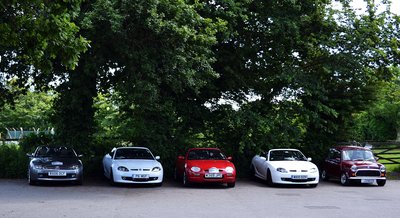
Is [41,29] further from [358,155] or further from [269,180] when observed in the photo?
[358,155]

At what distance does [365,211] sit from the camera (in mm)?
12062

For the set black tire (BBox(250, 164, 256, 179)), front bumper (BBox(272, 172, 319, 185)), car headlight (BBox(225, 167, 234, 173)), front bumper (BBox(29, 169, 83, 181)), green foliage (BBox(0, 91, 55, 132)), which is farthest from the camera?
green foliage (BBox(0, 91, 55, 132))

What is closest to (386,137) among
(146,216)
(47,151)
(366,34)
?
(366,34)

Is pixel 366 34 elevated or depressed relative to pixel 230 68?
elevated

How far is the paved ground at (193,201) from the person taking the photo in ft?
37.7

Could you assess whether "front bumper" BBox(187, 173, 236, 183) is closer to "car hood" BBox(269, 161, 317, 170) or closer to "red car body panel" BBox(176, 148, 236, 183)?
"red car body panel" BBox(176, 148, 236, 183)

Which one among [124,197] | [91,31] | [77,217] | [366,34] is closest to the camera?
[77,217]

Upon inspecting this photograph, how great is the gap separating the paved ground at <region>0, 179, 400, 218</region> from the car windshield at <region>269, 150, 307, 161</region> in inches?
54.1

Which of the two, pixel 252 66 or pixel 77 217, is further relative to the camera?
pixel 252 66

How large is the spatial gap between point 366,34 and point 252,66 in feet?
17.6

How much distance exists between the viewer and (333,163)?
20766 mm

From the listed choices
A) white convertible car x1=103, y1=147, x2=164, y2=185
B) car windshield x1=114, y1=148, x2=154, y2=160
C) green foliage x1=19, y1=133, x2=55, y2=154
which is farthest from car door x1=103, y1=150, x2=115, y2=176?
green foliage x1=19, y1=133, x2=55, y2=154

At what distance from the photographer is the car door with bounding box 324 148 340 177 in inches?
803

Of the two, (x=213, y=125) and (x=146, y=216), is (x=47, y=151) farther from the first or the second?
(x=146, y=216)
